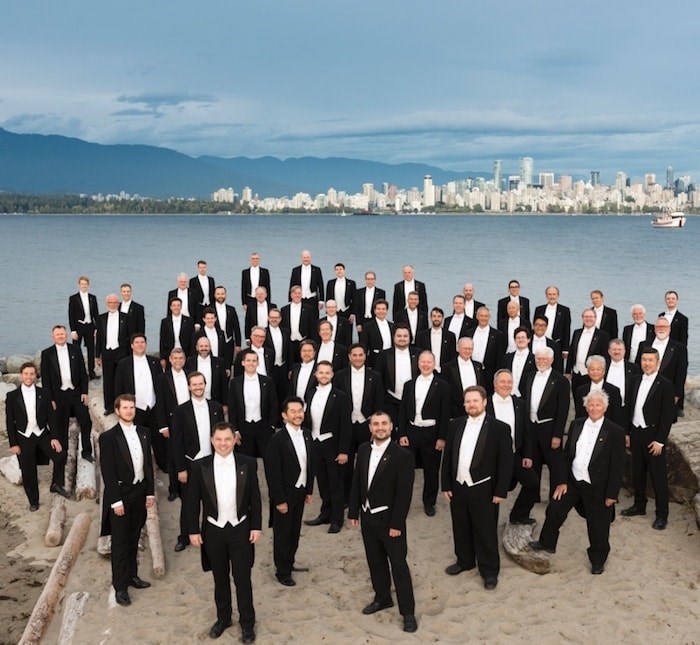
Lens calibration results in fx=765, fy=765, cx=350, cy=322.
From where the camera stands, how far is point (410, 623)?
6.15m

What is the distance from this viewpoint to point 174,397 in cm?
835

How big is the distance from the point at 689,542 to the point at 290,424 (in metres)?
4.10

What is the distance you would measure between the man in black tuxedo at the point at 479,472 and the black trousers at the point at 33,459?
5.11 meters

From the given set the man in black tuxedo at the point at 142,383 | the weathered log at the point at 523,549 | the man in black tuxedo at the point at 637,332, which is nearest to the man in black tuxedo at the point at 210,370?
the man in black tuxedo at the point at 142,383

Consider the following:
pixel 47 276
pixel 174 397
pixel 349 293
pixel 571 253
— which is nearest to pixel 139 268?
pixel 47 276

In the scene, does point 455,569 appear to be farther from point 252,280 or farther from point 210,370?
point 252,280

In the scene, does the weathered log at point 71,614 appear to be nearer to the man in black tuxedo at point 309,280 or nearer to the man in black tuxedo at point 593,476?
the man in black tuxedo at point 593,476

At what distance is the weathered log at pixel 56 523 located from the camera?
28.1ft

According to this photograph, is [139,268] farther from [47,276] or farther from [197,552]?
[197,552]

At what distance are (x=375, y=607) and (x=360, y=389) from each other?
8.16ft

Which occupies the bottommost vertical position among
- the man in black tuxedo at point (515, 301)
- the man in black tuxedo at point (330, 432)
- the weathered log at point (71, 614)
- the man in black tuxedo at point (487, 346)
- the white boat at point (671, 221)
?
the weathered log at point (71, 614)

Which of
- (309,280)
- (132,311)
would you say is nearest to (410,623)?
(132,311)

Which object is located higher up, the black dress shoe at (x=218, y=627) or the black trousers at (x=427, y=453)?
the black trousers at (x=427, y=453)

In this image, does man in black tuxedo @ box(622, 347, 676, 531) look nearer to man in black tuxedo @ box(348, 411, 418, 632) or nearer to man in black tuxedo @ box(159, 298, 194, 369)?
man in black tuxedo @ box(348, 411, 418, 632)
